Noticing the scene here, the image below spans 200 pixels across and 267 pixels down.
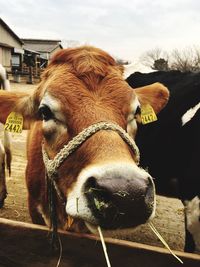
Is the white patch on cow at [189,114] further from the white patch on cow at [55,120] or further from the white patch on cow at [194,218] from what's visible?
the white patch on cow at [55,120]

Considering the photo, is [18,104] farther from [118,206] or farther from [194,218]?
[194,218]

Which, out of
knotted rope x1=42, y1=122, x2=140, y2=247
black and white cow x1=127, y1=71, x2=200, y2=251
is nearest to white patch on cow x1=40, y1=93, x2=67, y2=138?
knotted rope x1=42, y1=122, x2=140, y2=247

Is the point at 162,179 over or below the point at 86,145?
below

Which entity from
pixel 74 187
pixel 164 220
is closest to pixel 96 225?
pixel 74 187

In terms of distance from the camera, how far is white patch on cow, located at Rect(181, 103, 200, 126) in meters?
3.32

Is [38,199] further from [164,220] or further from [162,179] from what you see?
[164,220]

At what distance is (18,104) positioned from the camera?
8.68 feet

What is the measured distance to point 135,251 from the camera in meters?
2.04

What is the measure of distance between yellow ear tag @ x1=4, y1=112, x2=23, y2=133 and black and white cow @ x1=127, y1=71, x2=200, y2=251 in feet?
→ 4.70

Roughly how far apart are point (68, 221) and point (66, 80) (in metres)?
1.02

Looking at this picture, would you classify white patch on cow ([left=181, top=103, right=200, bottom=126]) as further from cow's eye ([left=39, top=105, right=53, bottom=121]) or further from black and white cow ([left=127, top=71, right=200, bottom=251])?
cow's eye ([left=39, top=105, right=53, bottom=121])

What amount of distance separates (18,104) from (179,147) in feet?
4.97

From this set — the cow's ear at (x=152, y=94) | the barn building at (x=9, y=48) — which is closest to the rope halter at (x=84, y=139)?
the cow's ear at (x=152, y=94)

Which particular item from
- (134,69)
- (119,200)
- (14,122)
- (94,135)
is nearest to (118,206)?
(119,200)
